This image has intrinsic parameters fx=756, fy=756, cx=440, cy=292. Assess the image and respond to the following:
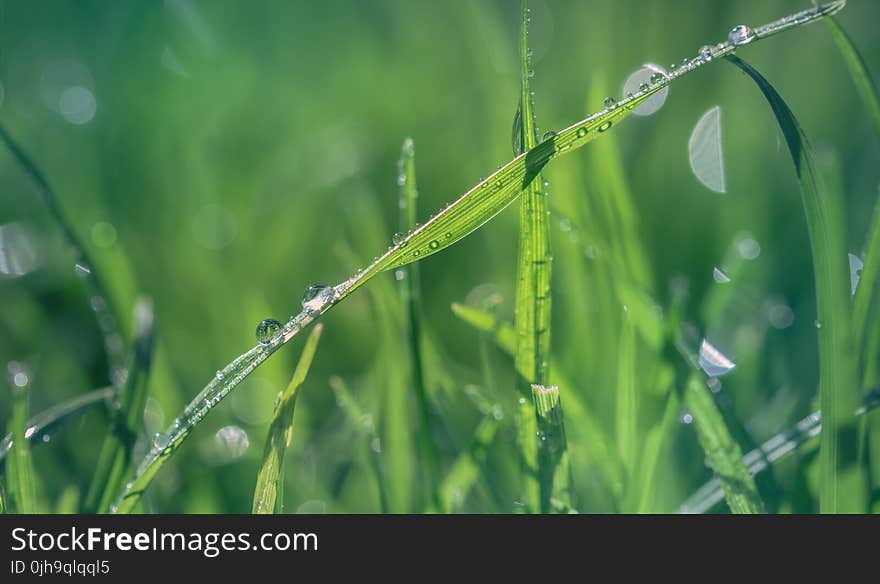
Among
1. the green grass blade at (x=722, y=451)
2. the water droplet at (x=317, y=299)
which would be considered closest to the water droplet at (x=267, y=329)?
the water droplet at (x=317, y=299)

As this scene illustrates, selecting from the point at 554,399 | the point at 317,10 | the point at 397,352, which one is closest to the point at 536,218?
the point at 554,399

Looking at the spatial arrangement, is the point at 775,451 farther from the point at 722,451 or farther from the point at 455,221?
the point at 455,221

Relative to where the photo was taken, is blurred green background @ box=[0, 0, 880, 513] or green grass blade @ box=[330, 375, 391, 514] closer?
green grass blade @ box=[330, 375, 391, 514]

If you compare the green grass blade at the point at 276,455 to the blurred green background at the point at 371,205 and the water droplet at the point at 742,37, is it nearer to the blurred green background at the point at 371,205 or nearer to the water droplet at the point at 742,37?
the blurred green background at the point at 371,205

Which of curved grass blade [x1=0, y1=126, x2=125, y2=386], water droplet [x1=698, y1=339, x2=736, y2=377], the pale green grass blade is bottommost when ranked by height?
the pale green grass blade

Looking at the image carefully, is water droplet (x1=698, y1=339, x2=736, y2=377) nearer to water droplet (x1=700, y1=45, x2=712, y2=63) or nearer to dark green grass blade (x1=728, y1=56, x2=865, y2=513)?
dark green grass blade (x1=728, y1=56, x2=865, y2=513)

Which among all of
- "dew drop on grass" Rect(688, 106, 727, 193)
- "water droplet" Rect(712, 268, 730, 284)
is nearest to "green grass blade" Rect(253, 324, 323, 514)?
"water droplet" Rect(712, 268, 730, 284)
